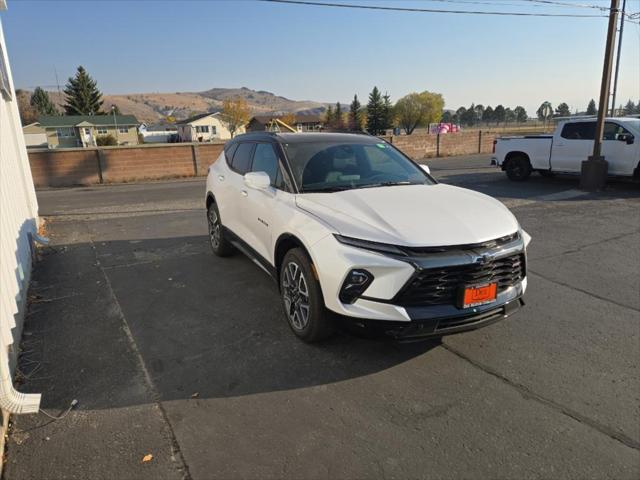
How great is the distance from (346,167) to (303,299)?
1.52 m

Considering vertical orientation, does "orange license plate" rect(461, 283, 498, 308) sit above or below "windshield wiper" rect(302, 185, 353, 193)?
below

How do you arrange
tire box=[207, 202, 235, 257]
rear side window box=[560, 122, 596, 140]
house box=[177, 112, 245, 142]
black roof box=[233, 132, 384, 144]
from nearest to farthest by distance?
black roof box=[233, 132, 384, 144] < tire box=[207, 202, 235, 257] < rear side window box=[560, 122, 596, 140] < house box=[177, 112, 245, 142]

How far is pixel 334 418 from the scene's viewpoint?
280 centimetres

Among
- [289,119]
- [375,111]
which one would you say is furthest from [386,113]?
[289,119]

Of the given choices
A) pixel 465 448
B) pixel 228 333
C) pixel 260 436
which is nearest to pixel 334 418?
pixel 260 436

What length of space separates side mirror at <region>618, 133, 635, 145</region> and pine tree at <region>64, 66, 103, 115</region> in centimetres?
8224

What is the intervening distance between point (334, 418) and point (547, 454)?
125cm

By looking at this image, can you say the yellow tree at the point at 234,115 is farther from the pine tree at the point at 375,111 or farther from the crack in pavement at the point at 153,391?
the crack in pavement at the point at 153,391

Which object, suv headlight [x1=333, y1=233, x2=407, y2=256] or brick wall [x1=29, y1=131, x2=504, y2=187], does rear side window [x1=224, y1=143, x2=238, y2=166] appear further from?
brick wall [x1=29, y1=131, x2=504, y2=187]

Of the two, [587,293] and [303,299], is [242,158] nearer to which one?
[303,299]

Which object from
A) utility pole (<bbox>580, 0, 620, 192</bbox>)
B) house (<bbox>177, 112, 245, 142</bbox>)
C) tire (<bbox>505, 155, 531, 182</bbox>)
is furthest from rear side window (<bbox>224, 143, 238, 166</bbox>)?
house (<bbox>177, 112, 245, 142</bbox>)

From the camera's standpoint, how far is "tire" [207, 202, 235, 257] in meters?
6.07

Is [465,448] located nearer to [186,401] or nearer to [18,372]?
[186,401]

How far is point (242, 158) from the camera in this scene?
5.46 metres
